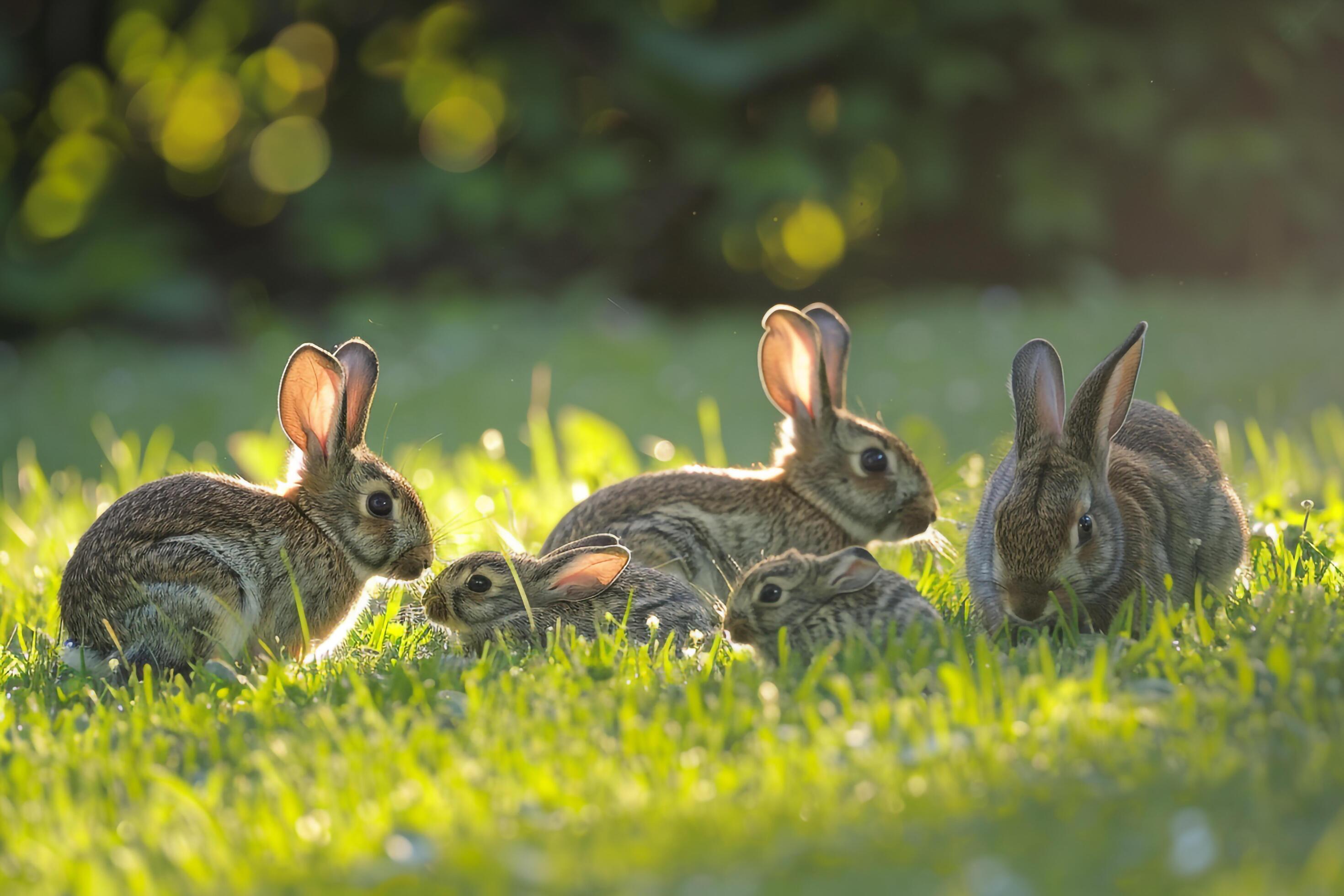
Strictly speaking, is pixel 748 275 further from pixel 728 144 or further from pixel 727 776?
pixel 727 776

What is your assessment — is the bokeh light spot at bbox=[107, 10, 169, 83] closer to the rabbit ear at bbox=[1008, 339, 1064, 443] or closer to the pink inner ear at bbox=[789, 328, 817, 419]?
the pink inner ear at bbox=[789, 328, 817, 419]

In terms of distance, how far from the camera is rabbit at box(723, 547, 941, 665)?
14.3ft

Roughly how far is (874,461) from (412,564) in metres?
2.00

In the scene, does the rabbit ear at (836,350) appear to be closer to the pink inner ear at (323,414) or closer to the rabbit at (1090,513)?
the rabbit at (1090,513)

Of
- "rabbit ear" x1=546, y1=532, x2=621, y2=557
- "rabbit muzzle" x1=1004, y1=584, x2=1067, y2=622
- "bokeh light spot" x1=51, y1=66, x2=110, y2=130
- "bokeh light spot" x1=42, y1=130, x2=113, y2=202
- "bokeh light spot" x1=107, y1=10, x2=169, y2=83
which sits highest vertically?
"bokeh light spot" x1=107, y1=10, x2=169, y2=83

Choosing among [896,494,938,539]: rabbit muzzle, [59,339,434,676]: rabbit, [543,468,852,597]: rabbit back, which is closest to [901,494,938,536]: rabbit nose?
[896,494,938,539]: rabbit muzzle

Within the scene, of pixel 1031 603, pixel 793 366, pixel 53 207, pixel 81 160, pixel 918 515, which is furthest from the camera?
pixel 81 160

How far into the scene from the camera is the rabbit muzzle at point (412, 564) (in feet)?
15.5

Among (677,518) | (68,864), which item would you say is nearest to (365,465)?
(677,518)

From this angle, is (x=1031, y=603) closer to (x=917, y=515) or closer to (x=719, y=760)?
(x=719, y=760)

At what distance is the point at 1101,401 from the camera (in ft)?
13.9

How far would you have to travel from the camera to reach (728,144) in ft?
45.6

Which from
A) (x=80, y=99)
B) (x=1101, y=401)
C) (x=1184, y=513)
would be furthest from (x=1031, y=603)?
(x=80, y=99)

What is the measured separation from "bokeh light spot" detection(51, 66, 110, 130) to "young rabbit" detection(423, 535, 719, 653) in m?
11.5
